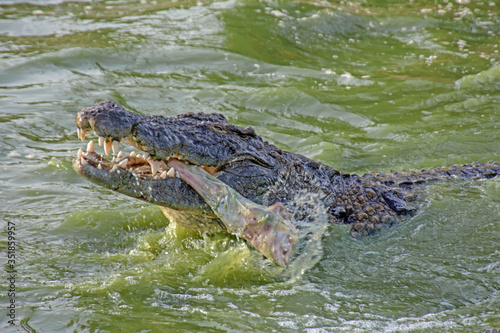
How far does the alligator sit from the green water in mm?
221

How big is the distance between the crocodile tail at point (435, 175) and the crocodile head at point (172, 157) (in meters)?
1.43

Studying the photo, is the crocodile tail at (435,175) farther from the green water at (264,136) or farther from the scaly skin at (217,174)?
the green water at (264,136)

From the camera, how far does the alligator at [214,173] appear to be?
3.58 metres

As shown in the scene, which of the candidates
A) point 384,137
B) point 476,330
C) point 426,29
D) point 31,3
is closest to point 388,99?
point 384,137

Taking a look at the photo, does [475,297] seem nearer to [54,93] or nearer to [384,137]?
[384,137]

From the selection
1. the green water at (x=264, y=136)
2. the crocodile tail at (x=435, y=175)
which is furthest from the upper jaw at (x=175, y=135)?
the crocodile tail at (x=435, y=175)

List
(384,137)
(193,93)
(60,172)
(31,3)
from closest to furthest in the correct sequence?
1. (60,172)
2. (384,137)
3. (193,93)
4. (31,3)

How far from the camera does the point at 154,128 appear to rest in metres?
3.71

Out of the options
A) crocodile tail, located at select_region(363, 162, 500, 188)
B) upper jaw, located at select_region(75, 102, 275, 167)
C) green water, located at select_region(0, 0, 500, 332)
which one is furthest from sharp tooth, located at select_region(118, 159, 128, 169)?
crocodile tail, located at select_region(363, 162, 500, 188)

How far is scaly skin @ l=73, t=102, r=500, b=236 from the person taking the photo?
3582 mm

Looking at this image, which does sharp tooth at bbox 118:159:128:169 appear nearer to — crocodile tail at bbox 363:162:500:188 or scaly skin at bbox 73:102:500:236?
scaly skin at bbox 73:102:500:236

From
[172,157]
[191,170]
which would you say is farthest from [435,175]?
[172,157]

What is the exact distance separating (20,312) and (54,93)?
16.5ft

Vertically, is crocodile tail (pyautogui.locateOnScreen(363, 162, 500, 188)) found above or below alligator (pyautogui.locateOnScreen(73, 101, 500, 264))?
below
